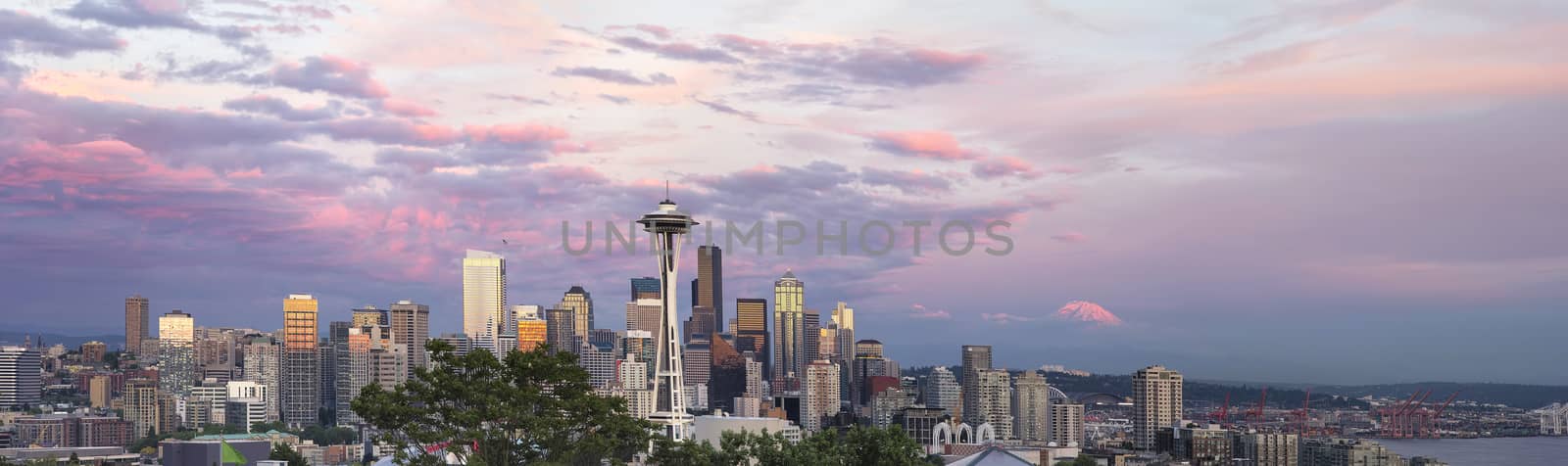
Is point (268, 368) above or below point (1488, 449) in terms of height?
above

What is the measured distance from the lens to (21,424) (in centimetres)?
12075

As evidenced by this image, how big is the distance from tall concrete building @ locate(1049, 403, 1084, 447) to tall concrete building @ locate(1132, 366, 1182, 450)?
5.07m

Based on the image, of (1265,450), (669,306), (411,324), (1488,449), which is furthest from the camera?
(411,324)

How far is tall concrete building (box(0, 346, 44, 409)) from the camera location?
527 ft

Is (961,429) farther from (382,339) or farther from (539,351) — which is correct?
(539,351)

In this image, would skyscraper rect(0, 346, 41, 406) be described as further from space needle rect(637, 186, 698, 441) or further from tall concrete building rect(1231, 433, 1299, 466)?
space needle rect(637, 186, 698, 441)

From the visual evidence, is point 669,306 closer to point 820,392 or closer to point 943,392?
point 820,392

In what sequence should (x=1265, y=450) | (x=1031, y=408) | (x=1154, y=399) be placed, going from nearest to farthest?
(x=1265, y=450) < (x=1154, y=399) < (x=1031, y=408)

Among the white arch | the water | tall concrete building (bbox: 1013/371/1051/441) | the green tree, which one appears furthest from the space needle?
tall concrete building (bbox: 1013/371/1051/441)

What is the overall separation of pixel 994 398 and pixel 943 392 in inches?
595

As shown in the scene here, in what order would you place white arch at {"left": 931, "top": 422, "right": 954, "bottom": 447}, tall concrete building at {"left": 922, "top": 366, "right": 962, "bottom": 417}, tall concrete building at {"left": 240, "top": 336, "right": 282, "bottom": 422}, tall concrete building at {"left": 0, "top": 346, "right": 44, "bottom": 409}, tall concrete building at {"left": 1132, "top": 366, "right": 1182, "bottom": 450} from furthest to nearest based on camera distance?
1. tall concrete building at {"left": 922, "top": 366, "right": 962, "bottom": 417}
2. tall concrete building at {"left": 0, "top": 346, "right": 44, "bottom": 409}
3. tall concrete building at {"left": 240, "top": 336, "right": 282, "bottom": 422}
4. tall concrete building at {"left": 1132, "top": 366, "right": 1182, "bottom": 450}
5. white arch at {"left": 931, "top": 422, "right": 954, "bottom": 447}

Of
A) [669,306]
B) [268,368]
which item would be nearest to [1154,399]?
[268,368]

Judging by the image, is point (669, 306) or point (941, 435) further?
point (941, 435)

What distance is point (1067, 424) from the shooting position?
474ft
